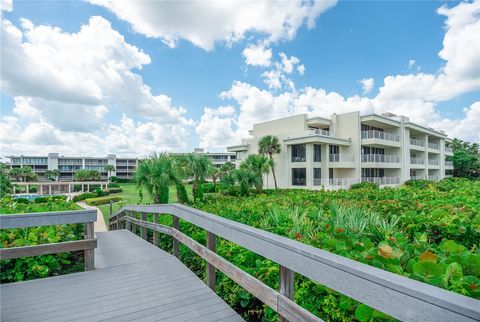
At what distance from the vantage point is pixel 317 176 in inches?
1032

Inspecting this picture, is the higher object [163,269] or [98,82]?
[98,82]

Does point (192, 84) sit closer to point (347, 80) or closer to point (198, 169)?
A: point (198, 169)

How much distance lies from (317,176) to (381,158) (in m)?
8.13

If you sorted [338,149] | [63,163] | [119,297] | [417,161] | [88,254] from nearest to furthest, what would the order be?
[119,297] < [88,254] < [338,149] < [417,161] < [63,163]

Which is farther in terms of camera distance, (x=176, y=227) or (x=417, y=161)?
(x=417, y=161)

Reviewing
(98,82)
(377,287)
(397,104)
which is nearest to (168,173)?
(98,82)

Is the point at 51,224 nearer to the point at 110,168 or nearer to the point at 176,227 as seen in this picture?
the point at 176,227

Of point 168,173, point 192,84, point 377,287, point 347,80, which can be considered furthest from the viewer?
point 347,80

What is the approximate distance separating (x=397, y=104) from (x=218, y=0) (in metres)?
35.7

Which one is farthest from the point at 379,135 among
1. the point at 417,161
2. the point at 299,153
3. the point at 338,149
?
the point at 417,161

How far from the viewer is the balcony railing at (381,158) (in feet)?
89.6

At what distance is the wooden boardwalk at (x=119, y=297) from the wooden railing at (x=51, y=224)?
1.24ft

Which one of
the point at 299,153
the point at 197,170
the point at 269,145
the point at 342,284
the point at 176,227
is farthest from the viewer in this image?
the point at 269,145

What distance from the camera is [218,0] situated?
25.5 feet
